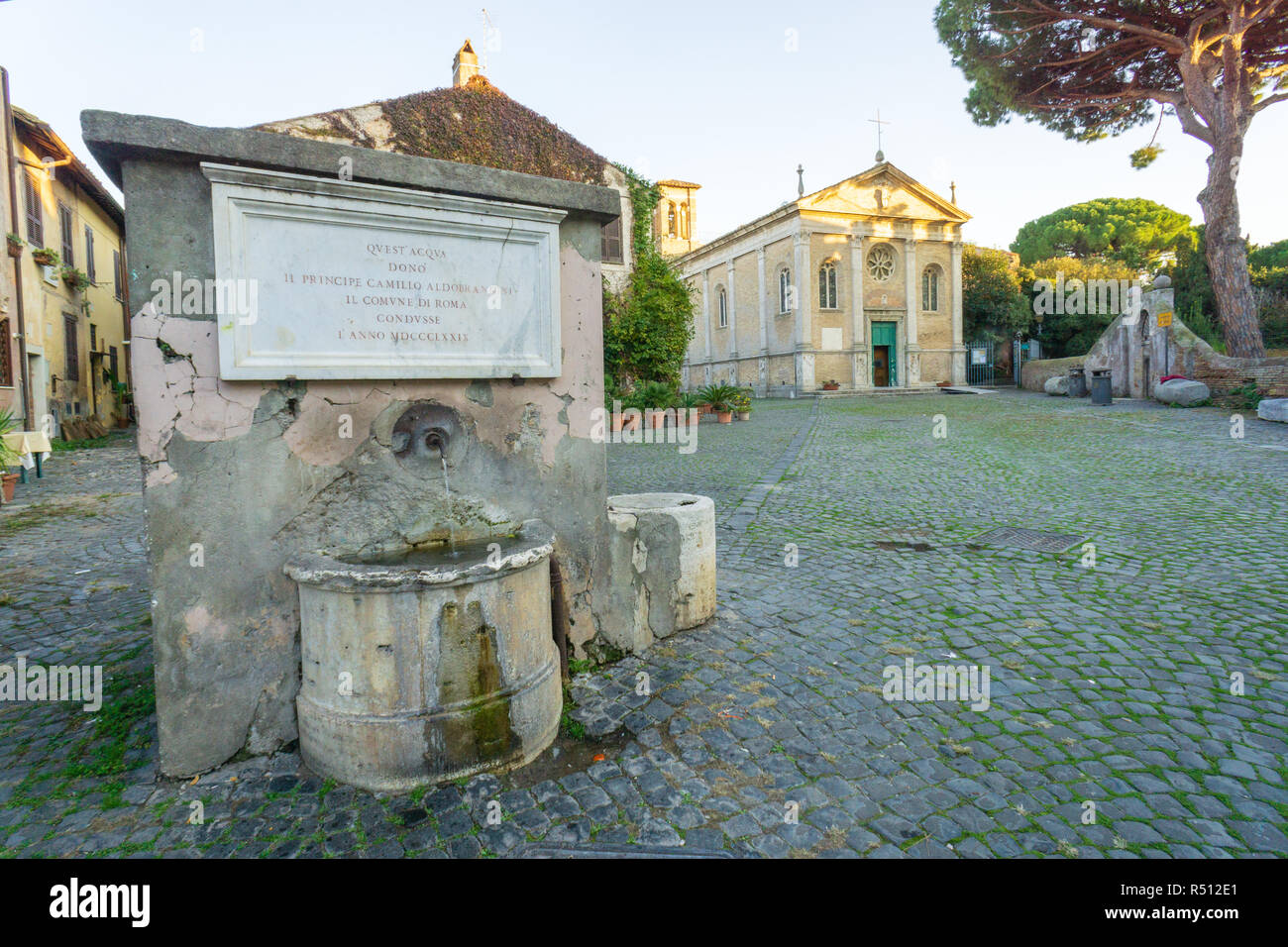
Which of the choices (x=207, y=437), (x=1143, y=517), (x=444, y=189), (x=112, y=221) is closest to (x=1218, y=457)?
(x=1143, y=517)

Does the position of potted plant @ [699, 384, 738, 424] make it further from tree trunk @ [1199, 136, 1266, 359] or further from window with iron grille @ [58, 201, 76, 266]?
window with iron grille @ [58, 201, 76, 266]

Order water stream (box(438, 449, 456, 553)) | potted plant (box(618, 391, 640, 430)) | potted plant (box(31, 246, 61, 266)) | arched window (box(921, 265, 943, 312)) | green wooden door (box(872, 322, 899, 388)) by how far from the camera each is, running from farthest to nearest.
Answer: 1. arched window (box(921, 265, 943, 312))
2. green wooden door (box(872, 322, 899, 388))
3. potted plant (box(618, 391, 640, 430))
4. potted plant (box(31, 246, 61, 266))
5. water stream (box(438, 449, 456, 553))

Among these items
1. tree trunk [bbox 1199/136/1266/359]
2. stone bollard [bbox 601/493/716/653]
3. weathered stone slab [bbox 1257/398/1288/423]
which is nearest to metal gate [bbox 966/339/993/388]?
tree trunk [bbox 1199/136/1266/359]

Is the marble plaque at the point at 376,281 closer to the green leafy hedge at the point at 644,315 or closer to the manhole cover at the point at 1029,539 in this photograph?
the manhole cover at the point at 1029,539

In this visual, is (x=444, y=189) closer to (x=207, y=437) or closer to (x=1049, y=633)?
(x=207, y=437)

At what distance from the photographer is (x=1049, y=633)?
4.11 metres

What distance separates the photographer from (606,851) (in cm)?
236

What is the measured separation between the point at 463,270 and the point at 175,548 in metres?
1.67

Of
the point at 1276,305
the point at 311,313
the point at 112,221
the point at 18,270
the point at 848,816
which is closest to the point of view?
the point at 848,816

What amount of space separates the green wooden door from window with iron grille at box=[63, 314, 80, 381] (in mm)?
30110

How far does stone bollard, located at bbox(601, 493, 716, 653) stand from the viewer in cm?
395

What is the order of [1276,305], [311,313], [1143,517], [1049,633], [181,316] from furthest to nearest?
[1276,305] < [1143,517] < [1049,633] < [311,313] < [181,316]

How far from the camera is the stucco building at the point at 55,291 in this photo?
15539mm

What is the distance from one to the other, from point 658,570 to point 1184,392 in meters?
20.2
